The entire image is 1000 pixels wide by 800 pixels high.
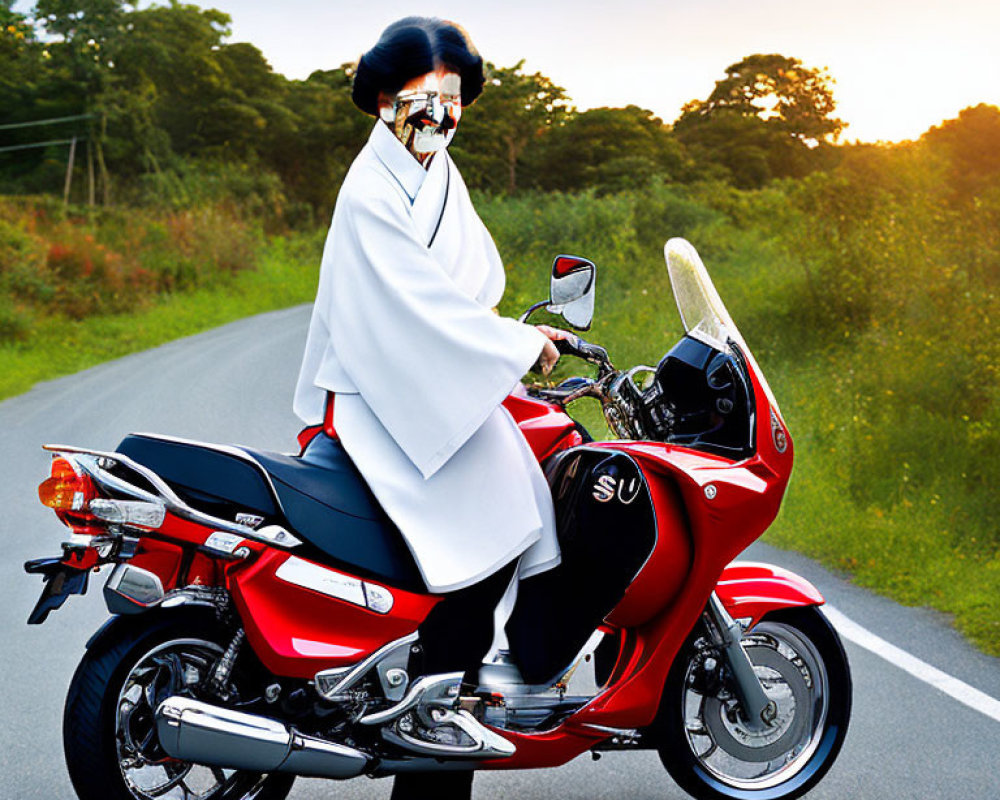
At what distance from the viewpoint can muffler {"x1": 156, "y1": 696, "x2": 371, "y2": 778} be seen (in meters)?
2.66

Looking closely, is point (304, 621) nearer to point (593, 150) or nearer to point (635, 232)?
point (635, 232)

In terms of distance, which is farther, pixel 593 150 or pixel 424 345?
pixel 593 150

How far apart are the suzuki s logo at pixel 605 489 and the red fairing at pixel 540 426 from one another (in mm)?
304

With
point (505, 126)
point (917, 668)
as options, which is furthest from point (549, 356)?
point (505, 126)

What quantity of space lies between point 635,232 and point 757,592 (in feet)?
68.4

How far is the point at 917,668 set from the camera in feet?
15.5

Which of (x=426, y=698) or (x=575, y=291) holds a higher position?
(x=575, y=291)

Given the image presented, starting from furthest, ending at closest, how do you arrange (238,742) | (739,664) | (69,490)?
1. (739,664)
2. (238,742)
3. (69,490)

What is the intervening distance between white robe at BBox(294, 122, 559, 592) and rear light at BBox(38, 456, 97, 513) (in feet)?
2.27

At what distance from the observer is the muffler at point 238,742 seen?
2656mm

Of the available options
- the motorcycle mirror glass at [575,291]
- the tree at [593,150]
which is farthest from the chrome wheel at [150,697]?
the tree at [593,150]

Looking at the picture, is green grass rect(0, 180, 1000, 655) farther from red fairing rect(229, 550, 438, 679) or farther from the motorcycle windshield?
red fairing rect(229, 550, 438, 679)

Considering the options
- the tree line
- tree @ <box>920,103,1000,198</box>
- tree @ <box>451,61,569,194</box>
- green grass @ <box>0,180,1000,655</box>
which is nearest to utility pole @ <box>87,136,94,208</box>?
the tree line

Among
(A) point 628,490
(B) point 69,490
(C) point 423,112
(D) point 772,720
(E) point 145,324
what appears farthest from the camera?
(E) point 145,324
